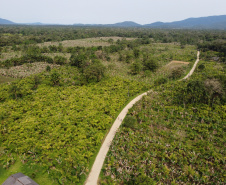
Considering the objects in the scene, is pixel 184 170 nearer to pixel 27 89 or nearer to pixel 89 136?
pixel 89 136

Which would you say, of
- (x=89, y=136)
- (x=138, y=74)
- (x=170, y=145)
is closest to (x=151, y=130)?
(x=170, y=145)

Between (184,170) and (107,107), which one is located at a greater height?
(107,107)

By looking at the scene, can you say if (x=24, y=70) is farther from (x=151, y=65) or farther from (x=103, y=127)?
(x=151, y=65)

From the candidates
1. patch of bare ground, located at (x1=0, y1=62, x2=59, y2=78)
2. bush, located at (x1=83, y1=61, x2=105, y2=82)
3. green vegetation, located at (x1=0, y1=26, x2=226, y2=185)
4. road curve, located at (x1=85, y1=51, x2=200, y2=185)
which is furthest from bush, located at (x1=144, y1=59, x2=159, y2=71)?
patch of bare ground, located at (x1=0, y1=62, x2=59, y2=78)

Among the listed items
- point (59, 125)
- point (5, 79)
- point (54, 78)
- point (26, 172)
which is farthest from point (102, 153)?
point (5, 79)

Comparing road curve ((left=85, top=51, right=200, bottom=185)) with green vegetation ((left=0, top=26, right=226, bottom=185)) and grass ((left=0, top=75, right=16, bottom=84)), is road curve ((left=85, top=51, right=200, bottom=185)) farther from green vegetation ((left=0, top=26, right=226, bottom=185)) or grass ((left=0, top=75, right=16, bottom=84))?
grass ((left=0, top=75, right=16, bottom=84))

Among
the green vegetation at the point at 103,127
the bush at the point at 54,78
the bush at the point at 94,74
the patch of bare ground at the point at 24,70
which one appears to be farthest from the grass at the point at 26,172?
the patch of bare ground at the point at 24,70
